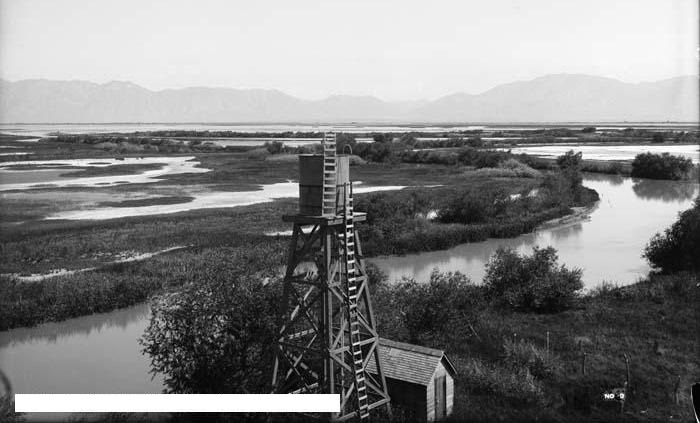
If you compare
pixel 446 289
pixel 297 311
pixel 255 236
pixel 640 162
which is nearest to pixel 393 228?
pixel 255 236

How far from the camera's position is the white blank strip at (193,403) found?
11.9 metres

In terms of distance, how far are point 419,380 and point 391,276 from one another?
49.4 ft

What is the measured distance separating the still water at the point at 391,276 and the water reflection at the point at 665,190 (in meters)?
0.09

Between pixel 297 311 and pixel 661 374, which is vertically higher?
pixel 297 311

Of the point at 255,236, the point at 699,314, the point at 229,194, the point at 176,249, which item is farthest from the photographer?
the point at 229,194

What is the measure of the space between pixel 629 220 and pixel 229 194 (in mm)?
29551

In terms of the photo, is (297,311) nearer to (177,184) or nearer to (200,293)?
(200,293)

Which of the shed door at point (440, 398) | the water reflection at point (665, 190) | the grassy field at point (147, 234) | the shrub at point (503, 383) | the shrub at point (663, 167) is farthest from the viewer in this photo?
the shrub at point (663, 167)

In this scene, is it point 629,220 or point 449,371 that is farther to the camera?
point 629,220

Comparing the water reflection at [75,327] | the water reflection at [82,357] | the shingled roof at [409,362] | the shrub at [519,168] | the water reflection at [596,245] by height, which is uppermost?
the shrub at [519,168]

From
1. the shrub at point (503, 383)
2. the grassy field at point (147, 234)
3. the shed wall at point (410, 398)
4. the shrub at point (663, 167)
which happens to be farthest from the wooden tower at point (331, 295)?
the shrub at point (663, 167)

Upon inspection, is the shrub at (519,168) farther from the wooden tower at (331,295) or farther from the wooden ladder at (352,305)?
the wooden ladder at (352,305)

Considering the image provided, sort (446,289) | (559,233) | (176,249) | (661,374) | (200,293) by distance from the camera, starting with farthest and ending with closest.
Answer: (559,233)
(176,249)
(446,289)
(661,374)
(200,293)

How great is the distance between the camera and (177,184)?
56562 mm
